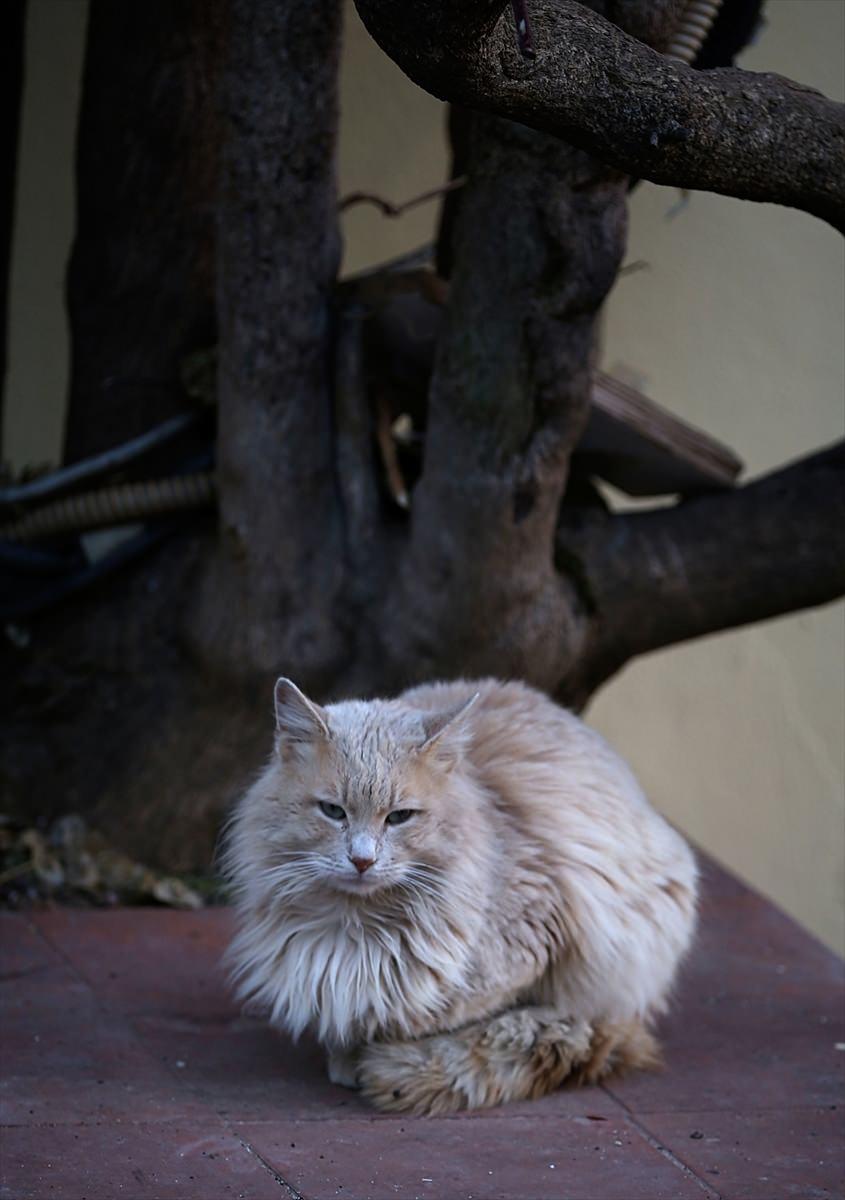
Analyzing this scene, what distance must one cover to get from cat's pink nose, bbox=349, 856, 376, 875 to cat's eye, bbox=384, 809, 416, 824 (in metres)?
0.12

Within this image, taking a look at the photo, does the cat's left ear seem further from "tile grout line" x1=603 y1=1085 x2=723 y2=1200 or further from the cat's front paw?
"tile grout line" x1=603 y1=1085 x2=723 y2=1200

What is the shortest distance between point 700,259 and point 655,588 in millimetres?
1066

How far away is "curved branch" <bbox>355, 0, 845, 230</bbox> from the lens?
2197mm

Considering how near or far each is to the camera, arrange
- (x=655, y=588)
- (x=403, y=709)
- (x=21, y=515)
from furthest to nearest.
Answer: (x=21, y=515)
(x=655, y=588)
(x=403, y=709)

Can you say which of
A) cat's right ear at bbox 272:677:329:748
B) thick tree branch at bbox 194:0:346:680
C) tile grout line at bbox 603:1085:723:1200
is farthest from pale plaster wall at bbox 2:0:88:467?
tile grout line at bbox 603:1085:723:1200

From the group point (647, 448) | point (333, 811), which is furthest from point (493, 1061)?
point (647, 448)

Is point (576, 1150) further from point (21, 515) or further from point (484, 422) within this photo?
point (21, 515)

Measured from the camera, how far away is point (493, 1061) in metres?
3.08

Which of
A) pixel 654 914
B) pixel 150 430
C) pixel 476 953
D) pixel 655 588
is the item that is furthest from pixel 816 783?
pixel 150 430

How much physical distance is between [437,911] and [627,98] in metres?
1.66

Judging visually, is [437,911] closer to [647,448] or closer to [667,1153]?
[667,1153]

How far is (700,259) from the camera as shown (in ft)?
14.8

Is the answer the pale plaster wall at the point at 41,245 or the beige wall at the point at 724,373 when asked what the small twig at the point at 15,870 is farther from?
the beige wall at the point at 724,373

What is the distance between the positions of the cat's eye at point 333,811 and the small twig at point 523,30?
150cm
